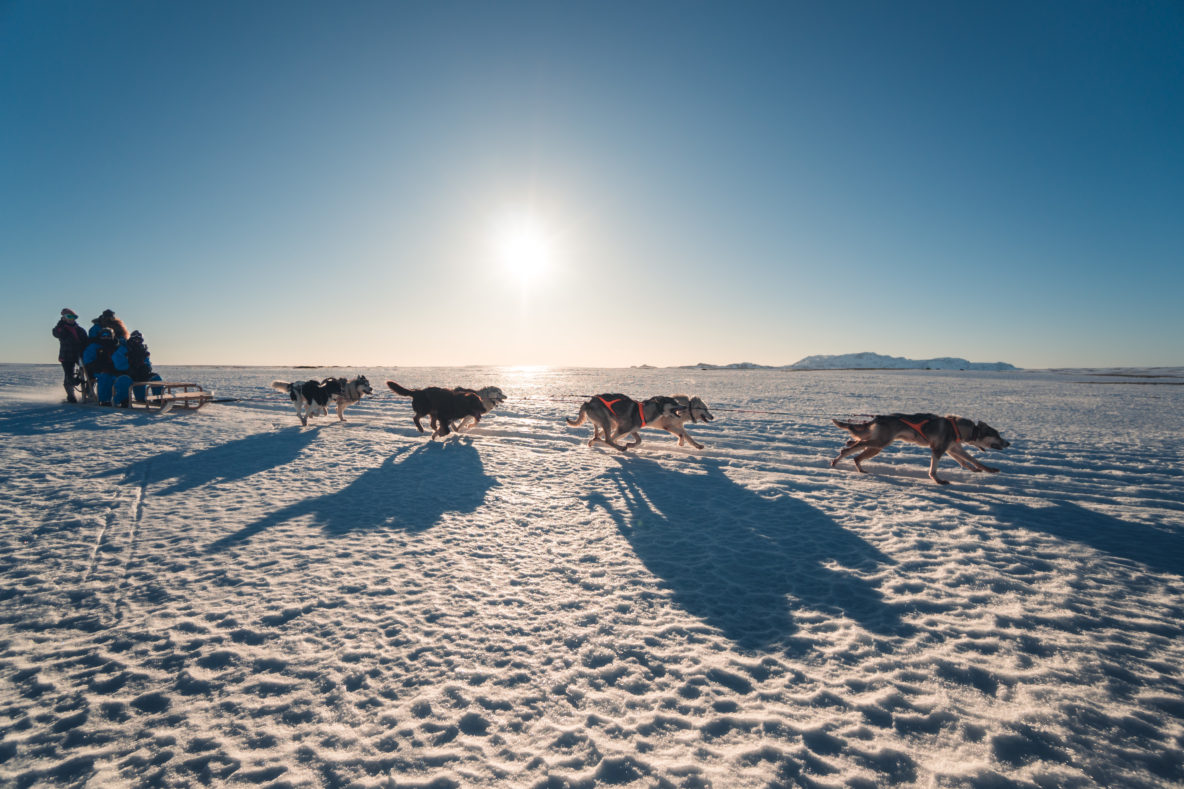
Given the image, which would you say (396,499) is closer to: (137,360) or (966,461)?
(966,461)

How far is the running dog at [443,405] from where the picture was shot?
13.3 meters

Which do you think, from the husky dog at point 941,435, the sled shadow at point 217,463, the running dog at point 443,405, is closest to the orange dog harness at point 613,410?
the running dog at point 443,405

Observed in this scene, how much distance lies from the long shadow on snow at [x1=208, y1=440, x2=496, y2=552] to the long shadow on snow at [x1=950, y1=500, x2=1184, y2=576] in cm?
779

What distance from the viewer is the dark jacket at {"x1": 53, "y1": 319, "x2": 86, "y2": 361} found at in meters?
17.3

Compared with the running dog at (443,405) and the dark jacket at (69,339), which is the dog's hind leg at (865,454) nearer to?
the running dog at (443,405)

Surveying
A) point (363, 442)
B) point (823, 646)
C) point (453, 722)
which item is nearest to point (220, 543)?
point (453, 722)

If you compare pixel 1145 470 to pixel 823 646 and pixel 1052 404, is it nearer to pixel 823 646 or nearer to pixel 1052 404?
pixel 823 646

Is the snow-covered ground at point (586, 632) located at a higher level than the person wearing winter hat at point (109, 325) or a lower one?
lower

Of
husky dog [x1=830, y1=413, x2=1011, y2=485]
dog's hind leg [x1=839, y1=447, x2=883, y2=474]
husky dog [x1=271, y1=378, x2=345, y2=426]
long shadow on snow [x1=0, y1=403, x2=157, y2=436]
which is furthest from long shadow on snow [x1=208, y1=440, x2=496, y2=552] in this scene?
long shadow on snow [x1=0, y1=403, x2=157, y2=436]

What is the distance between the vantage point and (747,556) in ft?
17.1

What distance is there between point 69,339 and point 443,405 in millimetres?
16229

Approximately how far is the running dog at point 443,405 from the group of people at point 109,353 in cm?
1133

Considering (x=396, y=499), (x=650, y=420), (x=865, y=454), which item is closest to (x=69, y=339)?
(x=396, y=499)

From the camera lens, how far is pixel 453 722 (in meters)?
2.75
